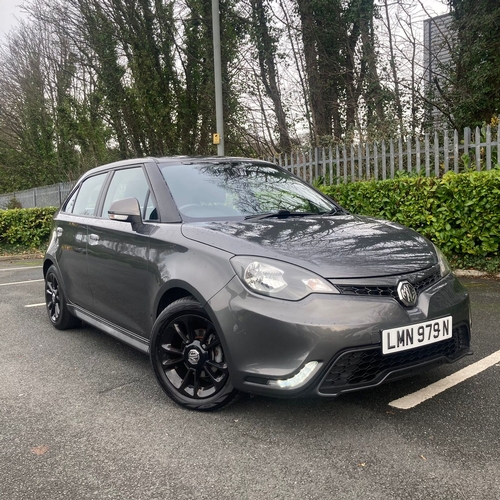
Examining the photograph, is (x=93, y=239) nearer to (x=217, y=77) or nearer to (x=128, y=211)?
(x=128, y=211)

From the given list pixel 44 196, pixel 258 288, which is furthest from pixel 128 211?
pixel 44 196

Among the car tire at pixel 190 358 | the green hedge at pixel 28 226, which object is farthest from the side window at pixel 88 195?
the green hedge at pixel 28 226

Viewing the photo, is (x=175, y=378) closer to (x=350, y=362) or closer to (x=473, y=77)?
(x=350, y=362)

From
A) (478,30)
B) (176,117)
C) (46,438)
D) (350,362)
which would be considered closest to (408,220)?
(350,362)

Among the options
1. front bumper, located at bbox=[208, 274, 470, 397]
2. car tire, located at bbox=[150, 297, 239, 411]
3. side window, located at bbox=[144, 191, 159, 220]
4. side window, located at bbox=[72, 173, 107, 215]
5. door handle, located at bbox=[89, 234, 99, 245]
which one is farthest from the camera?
side window, located at bbox=[72, 173, 107, 215]

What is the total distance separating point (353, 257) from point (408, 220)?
16.4ft

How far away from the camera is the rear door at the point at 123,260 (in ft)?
11.3

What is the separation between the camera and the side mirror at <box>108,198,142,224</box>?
3.53 meters

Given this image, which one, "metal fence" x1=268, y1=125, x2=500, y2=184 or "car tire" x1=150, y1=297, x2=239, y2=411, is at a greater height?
"metal fence" x1=268, y1=125, x2=500, y2=184

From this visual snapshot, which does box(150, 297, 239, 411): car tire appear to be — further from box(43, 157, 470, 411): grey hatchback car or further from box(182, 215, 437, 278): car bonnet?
box(182, 215, 437, 278): car bonnet

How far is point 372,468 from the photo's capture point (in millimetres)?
2373

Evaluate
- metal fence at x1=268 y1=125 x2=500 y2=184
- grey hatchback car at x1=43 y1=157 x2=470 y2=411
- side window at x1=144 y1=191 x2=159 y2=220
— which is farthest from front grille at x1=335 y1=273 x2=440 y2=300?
metal fence at x1=268 y1=125 x2=500 y2=184

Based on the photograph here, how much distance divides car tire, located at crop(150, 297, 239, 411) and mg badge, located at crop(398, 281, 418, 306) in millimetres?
981

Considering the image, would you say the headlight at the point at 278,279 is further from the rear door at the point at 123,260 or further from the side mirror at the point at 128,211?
the side mirror at the point at 128,211
